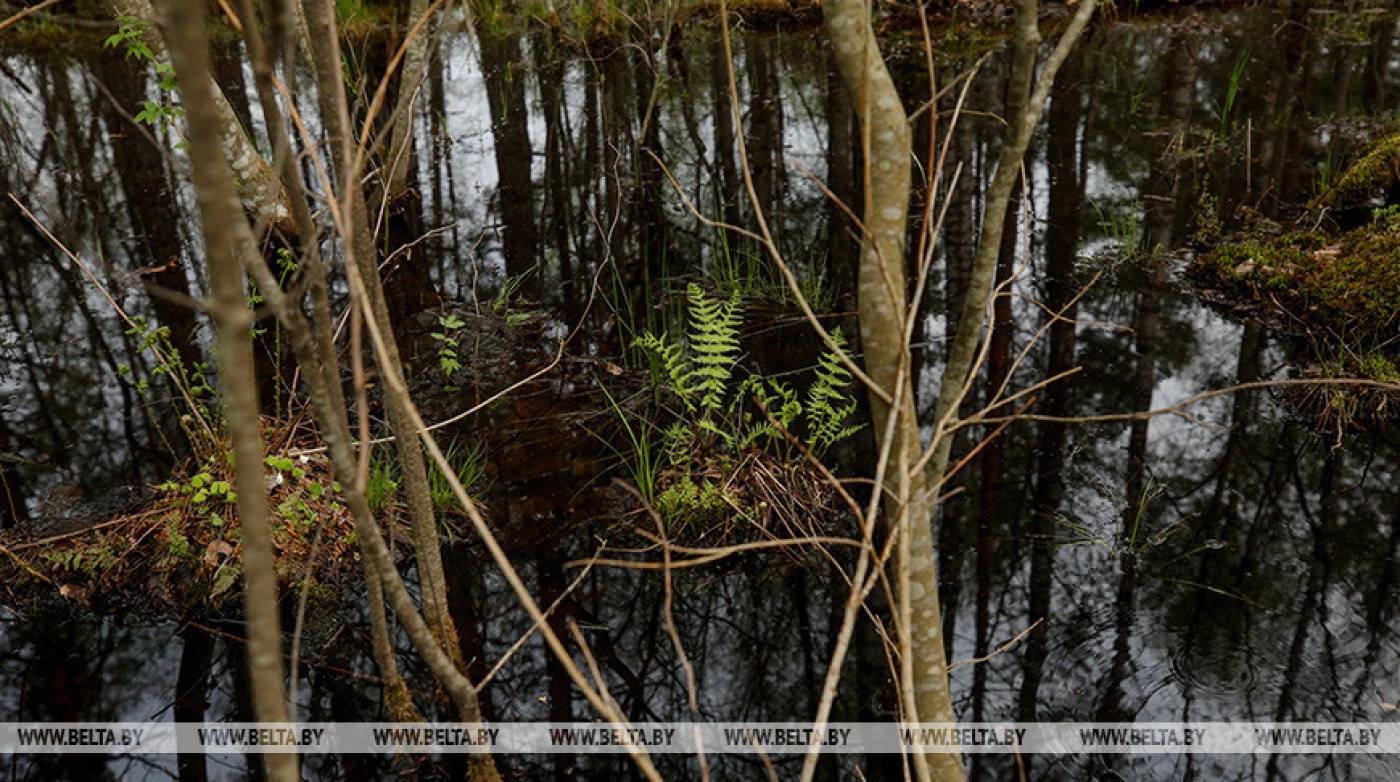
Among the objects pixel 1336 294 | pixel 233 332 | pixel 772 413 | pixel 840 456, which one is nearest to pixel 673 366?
pixel 772 413

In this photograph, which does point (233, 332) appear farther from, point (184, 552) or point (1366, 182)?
point (1366, 182)

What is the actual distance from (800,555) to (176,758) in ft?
7.64

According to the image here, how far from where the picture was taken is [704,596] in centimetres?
363

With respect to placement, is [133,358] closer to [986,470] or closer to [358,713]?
[358,713]

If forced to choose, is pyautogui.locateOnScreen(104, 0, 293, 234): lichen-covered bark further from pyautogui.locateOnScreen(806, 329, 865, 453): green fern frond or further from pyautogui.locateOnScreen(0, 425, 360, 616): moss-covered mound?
pyautogui.locateOnScreen(806, 329, 865, 453): green fern frond

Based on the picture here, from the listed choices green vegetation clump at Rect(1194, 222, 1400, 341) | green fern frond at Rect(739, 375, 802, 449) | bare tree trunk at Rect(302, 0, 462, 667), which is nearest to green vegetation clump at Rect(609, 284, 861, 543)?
green fern frond at Rect(739, 375, 802, 449)

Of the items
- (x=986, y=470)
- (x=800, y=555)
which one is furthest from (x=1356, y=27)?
(x=800, y=555)

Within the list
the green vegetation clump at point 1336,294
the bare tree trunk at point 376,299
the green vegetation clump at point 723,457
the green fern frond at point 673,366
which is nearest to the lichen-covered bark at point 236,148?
the green fern frond at point 673,366

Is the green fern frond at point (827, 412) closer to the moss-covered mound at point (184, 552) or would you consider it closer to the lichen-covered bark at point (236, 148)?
the moss-covered mound at point (184, 552)

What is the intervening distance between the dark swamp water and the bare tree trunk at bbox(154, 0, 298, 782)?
Answer: 86cm

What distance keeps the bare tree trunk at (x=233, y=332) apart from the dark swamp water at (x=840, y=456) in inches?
34.0

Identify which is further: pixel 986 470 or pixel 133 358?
pixel 133 358

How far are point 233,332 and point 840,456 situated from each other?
11.3 feet

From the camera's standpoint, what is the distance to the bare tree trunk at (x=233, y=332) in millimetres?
986
